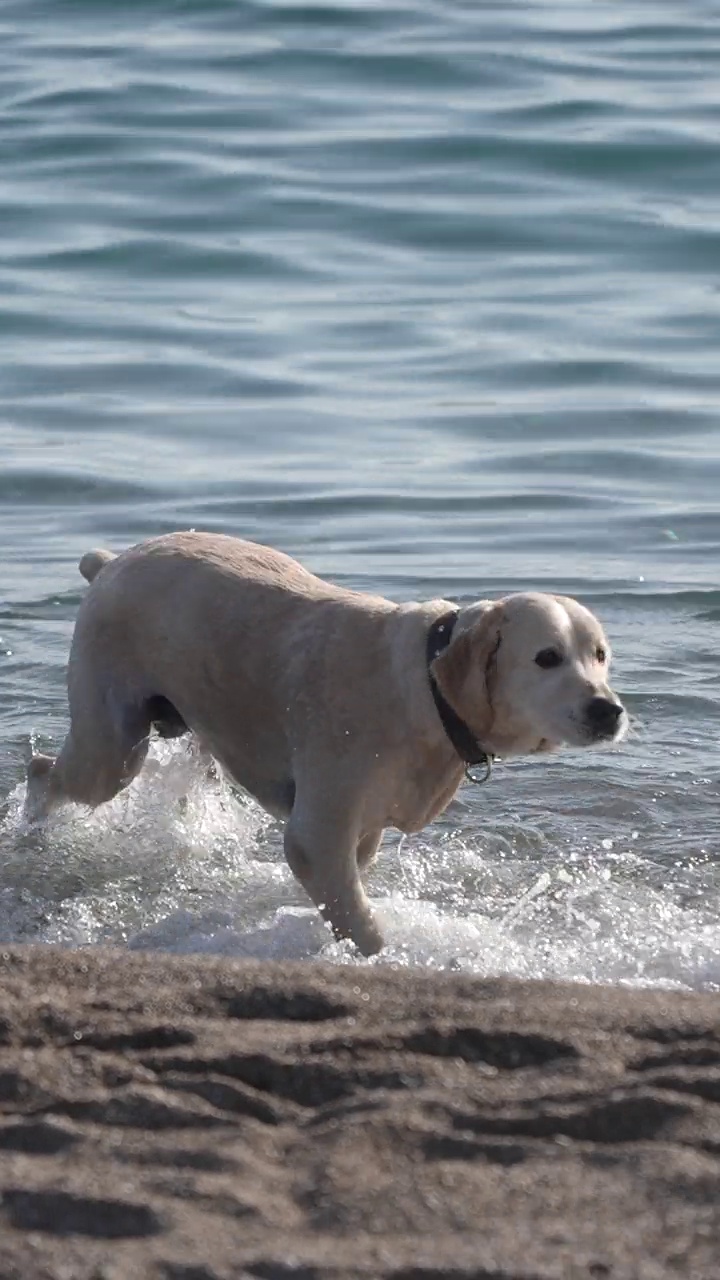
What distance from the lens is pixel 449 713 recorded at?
5664 mm

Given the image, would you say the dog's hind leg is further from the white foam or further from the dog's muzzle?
the dog's muzzle

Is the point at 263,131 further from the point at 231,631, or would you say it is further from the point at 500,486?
the point at 231,631

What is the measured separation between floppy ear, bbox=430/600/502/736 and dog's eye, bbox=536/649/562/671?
114 millimetres

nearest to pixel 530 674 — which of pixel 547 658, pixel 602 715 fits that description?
pixel 547 658

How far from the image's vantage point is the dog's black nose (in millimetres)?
5523

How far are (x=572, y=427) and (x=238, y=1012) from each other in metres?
9.27

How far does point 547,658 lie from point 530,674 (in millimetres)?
60

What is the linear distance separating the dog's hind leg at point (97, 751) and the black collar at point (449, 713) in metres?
1.17

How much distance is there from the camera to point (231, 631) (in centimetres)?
623


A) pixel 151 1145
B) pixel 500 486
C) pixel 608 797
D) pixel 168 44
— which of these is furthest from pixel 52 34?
pixel 151 1145

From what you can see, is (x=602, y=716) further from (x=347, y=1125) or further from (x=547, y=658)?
(x=347, y=1125)

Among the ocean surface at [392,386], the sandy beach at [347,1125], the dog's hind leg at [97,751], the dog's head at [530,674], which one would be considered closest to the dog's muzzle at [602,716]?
the dog's head at [530,674]

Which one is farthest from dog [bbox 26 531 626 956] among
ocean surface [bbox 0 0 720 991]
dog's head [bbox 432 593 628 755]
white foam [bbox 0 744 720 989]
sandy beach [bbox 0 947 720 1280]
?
sandy beach [bbox 0 947 720 1280]

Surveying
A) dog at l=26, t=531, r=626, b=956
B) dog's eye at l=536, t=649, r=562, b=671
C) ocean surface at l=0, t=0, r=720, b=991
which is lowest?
ocean surface at l=0, t=0, r=720, b=991
